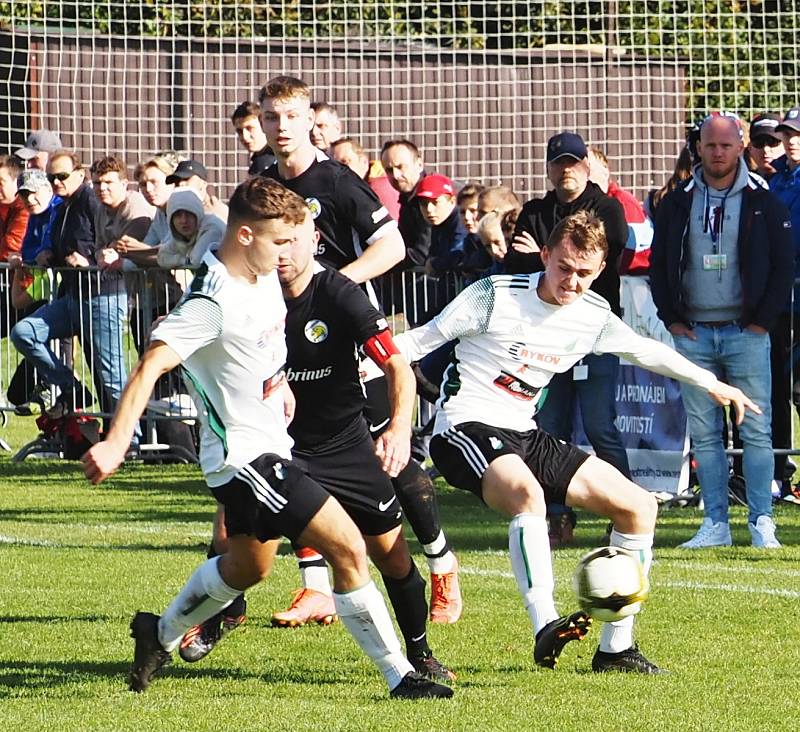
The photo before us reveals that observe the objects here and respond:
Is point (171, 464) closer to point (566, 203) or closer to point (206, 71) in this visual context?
point (566, 203)

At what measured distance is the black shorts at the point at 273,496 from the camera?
561 cm

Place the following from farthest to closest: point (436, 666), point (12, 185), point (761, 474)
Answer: point (12, 185) < point (761, 474) < point (436, 666)

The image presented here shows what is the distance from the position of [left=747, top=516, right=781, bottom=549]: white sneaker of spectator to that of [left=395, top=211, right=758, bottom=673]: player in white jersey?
8.68ft

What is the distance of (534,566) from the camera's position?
6367 mm

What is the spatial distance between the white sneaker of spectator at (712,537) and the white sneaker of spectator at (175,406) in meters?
5.14

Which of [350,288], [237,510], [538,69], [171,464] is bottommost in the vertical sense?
[171,464]

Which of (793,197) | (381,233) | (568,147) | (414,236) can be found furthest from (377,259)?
(414,236)

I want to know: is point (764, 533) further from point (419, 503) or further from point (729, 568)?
point (419, 503)

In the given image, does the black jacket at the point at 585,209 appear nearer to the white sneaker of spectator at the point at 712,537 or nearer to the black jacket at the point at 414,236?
the white sneaker of spectator at the point at 712,537

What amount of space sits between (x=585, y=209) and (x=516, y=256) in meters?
0.52

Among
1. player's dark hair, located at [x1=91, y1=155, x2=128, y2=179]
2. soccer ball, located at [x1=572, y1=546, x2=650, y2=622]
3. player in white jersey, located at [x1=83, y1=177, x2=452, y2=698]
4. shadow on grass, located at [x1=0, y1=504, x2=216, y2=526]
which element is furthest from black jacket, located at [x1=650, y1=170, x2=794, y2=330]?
player's dark hair, located at [x1=91, y1=155, x2=128, y2=179]

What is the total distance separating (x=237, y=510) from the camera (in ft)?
19.0

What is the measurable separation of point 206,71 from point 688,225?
12.1 m

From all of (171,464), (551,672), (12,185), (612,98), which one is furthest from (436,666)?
(612,98)
